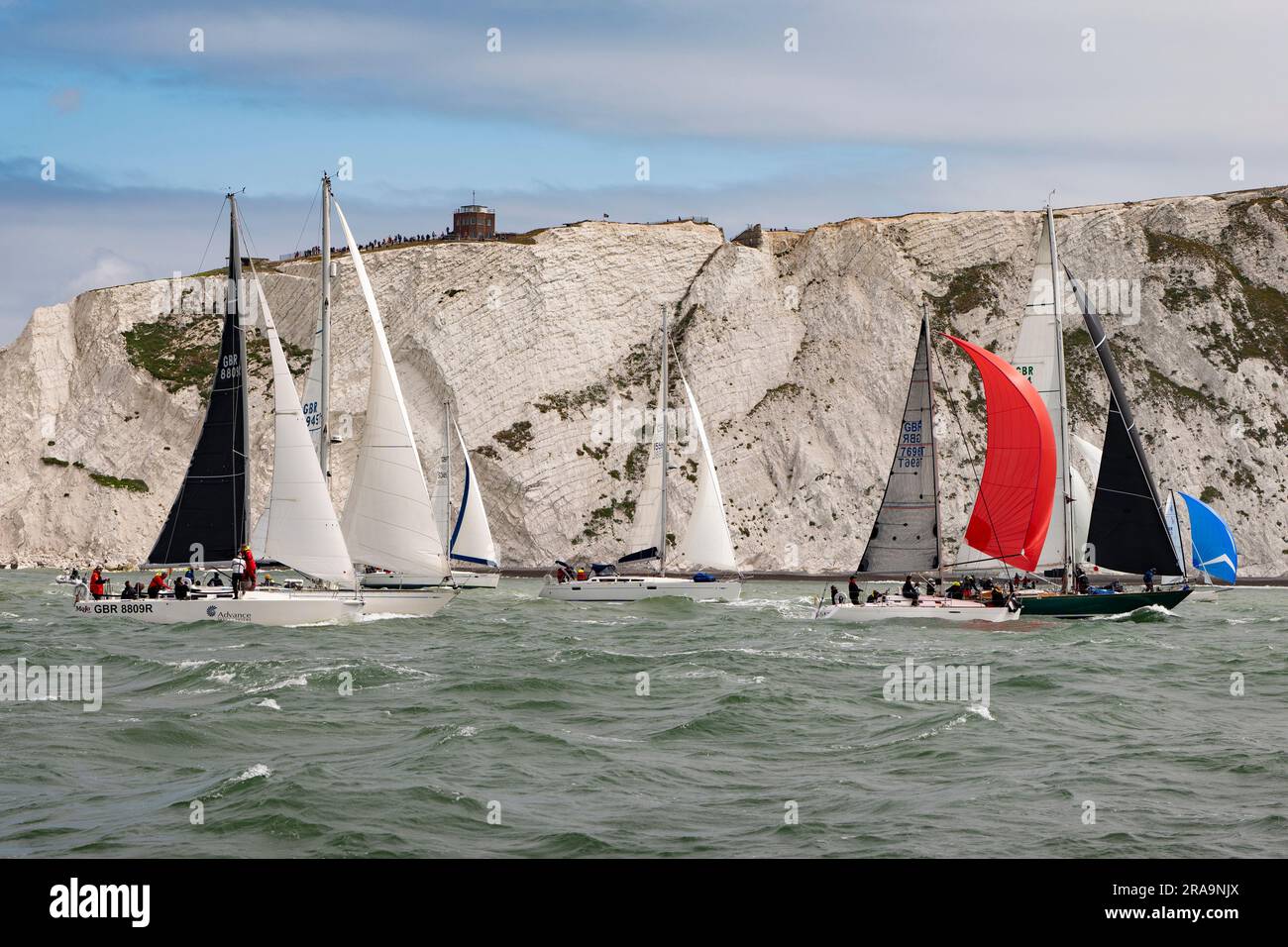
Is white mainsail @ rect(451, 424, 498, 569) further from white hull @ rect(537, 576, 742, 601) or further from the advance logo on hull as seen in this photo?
the advance logo on hull

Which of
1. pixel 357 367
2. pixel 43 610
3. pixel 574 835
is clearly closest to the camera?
pixel 574 835

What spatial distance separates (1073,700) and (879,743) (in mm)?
6569

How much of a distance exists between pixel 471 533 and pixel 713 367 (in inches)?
1369

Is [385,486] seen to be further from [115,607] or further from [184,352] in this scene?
[184,352]

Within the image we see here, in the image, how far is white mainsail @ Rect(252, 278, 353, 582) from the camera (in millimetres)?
37312

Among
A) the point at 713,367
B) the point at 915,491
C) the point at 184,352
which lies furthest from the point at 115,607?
the point at 184,352

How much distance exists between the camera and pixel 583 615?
48.7 metres

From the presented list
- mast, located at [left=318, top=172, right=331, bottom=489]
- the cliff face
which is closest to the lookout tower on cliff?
the cliff face

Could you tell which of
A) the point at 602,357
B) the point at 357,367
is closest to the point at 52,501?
the point at 357,367

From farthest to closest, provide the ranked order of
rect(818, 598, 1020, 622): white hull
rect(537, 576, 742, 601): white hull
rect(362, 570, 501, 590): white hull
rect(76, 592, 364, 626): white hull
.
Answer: rect(537, 576, 742, 601): white hull
rect(362, 570, 501, 590): white hull
rect(818, 598, 1020, 622): white hull
rect(76, 592, 364, 626): white hull

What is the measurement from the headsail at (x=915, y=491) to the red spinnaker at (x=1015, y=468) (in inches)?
61.2

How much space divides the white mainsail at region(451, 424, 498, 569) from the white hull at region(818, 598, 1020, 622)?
24724 mm

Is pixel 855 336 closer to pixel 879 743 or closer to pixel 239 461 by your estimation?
pixel 239 461

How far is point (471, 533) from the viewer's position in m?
65.0
